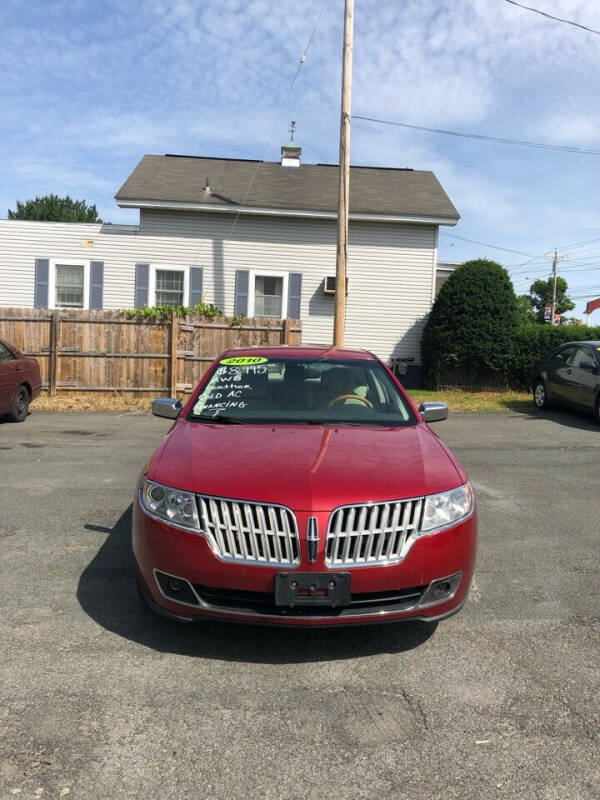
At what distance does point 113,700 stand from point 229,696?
0.48 m

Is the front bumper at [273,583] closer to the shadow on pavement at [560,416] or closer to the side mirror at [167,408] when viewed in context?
the side mirror at [167,408]

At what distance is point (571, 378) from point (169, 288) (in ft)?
34.0

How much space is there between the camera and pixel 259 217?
17.8m

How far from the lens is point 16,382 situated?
35.6 ft

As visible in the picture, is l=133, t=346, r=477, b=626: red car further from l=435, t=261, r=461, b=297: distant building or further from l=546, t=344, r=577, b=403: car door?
l=435, t=261, r=461, b=297: distant building

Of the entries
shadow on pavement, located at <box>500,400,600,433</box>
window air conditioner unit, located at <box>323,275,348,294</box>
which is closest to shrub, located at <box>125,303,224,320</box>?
window air conditioner unit, located at <box>323,275,348,294</box>

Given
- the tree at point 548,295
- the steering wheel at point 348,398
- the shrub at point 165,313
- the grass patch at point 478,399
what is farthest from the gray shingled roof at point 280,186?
the tree at point 548,295

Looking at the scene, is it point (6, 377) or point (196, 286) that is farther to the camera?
point (196, 286)

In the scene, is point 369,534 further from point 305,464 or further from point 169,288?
point 169,288

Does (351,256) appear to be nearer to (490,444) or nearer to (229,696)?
(490,444)

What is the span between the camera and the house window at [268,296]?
1808 cm

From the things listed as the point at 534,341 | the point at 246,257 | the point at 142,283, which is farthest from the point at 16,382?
the point at 534,341

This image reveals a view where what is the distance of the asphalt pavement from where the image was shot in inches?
92.4

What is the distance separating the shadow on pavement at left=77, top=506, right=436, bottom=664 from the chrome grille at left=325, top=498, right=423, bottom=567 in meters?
0.54
